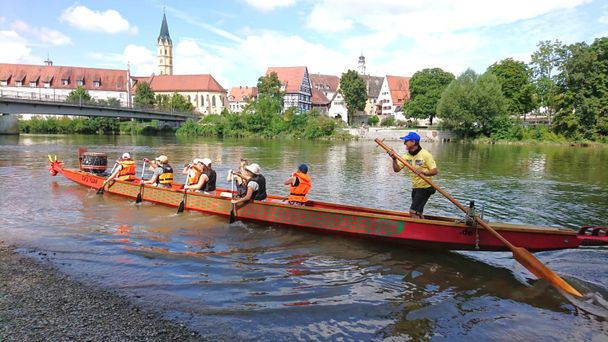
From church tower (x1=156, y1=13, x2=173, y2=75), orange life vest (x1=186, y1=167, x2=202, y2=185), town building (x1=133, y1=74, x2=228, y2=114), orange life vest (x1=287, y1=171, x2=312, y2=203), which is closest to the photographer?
orange life vest (x1=287, y1=171, x2=312, y2=203)

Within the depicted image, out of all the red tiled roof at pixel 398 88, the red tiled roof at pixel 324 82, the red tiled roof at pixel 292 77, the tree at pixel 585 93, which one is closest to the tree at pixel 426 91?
the red tiled roof at pixel 398 88

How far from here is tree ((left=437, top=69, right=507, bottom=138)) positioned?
6103 cm

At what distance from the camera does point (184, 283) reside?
748 centimetres

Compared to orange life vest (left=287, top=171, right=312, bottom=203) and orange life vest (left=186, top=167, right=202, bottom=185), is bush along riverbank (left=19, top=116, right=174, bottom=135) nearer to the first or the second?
orange life vest (left=186, top=167, right=202, bottom=185)

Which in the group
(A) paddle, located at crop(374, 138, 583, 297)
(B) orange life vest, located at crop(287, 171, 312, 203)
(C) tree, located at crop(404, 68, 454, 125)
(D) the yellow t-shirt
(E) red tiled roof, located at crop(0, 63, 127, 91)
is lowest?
(A) paddle, located at crop(374, 138, 583, 297)

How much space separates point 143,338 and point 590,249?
975cm

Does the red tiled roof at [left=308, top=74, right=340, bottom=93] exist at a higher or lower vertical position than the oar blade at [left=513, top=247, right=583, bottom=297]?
higher

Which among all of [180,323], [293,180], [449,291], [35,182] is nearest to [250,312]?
[180,323]

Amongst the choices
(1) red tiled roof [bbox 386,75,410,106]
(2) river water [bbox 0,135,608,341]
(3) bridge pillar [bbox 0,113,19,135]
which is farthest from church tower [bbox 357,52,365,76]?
(2) river water [bbox 0,135,608,341]

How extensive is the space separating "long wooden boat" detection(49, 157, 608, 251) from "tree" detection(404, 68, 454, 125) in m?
68.4

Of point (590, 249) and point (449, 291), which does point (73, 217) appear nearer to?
point (449, 291)

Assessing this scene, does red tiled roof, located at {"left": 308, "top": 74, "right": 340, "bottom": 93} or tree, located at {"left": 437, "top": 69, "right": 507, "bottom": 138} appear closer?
tree, located at {"left": 437, "top": 69, "right": 507, "bottom": 138}

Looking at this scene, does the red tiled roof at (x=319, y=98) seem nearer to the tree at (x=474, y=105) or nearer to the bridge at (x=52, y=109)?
the bridge at (x=52, y=109)

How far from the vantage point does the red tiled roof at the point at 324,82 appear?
114m
